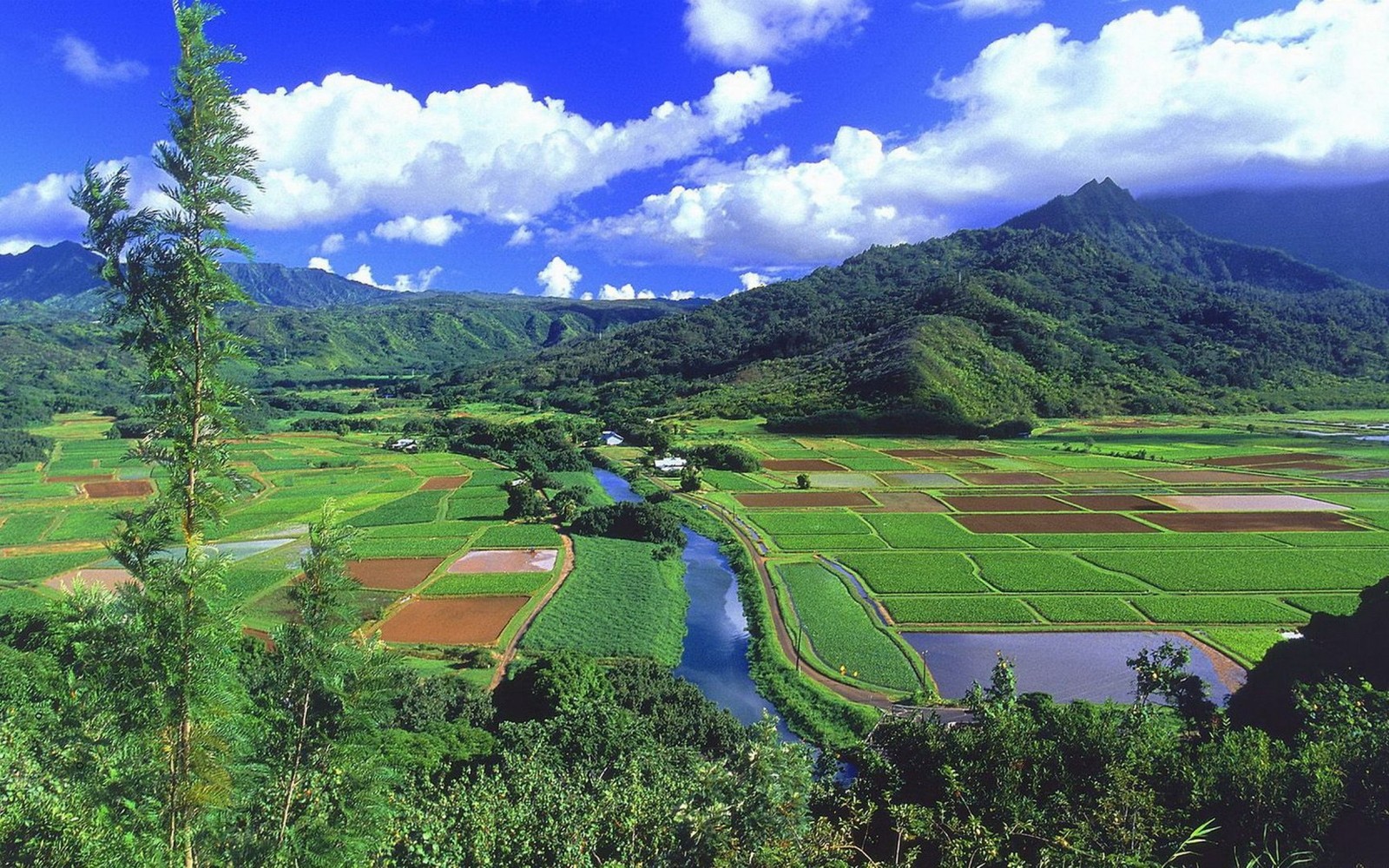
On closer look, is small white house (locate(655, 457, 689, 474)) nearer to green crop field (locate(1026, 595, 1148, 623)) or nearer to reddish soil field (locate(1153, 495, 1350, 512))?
green crop field (locate(1026, 595, 1148, 623))

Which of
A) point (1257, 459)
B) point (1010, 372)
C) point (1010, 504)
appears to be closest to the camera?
point (1010, 504)

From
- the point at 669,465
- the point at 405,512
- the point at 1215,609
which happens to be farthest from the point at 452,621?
the point at 669,465

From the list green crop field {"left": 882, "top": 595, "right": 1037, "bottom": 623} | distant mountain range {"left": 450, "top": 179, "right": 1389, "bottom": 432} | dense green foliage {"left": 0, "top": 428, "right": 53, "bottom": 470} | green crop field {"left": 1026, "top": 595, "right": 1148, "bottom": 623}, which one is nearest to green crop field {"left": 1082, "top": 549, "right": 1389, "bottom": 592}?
green crop field {"left": 1026, "top": 595, "right": 1148, "bottom": 623}

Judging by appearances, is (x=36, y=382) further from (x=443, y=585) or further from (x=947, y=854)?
(x=947, y=854)

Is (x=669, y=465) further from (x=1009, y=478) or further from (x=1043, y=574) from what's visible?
(x=1043, y=574)

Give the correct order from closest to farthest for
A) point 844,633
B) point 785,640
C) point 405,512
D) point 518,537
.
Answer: point 785,640 → point 844,633 → point 518,537 → point 405,512

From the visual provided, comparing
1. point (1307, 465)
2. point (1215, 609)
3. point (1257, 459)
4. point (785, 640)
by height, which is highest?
point (1257, 459)

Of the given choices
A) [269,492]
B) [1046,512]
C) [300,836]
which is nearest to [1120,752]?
[300,836]
